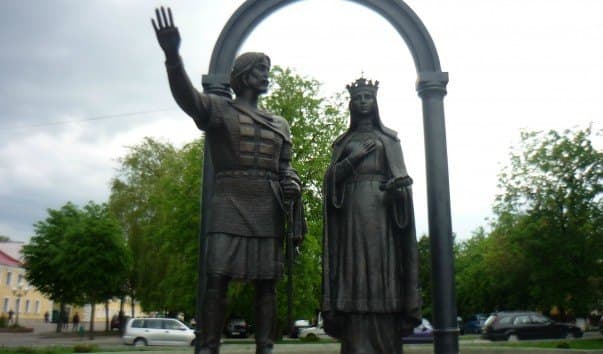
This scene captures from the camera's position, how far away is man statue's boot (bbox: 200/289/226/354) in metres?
4.87

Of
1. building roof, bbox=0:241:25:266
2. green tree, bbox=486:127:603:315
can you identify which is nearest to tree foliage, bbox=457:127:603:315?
green tree, bbox=486:127:603:315

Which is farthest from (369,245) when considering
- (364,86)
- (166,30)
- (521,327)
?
(521,327)

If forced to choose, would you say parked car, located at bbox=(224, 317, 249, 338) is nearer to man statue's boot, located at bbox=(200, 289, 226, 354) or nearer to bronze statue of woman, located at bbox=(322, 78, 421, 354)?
bronze statue of woman, located at bbox=(322, 78, 421, 354)

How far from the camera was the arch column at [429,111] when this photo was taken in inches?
279

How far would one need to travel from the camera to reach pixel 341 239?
19.1 feet

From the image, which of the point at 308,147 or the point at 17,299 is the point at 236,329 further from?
the point at 17,299

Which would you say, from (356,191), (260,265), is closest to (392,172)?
(356,191)

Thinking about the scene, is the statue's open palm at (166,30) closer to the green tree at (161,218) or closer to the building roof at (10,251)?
the green tree at (161,218)

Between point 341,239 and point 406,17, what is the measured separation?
364 centimetres

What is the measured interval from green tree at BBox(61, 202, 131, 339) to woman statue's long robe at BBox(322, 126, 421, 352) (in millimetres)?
26944

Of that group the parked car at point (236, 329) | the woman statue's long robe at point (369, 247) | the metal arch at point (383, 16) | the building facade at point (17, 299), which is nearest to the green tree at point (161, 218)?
the parked car at point (236, 329)

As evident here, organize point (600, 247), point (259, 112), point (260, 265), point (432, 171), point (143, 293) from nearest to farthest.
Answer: point (260, 265)
point (259, 112)
point (432, 171)
point (600, 247)
point (143, 293)

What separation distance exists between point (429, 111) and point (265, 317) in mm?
3902

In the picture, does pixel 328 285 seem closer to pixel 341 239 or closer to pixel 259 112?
A: pixel 341 239
